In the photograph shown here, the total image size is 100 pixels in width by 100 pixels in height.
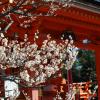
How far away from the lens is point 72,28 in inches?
414

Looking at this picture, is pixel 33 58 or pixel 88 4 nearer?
pixel 33 58

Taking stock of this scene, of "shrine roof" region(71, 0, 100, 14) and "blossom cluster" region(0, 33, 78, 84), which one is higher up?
"shrine roof" region(71, 0, 100, 14)

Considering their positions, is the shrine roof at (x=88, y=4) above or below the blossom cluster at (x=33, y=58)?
above

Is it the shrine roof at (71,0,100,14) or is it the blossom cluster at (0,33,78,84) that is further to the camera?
the shrine roof at (71,0,100,14)

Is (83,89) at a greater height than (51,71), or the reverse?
(51,71)

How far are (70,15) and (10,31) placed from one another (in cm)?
173

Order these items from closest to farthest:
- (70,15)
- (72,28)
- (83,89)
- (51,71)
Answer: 1. (51,71)
2. (70,15)
3. (72,28)
4. (83,89)

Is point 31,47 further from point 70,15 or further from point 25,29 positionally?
point 70,15

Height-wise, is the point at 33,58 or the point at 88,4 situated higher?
the point at 88,4

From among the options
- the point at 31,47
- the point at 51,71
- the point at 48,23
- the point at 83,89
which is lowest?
the point at 83,89

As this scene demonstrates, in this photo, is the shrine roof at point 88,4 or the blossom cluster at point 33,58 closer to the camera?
the blossom cluster at point 33,58

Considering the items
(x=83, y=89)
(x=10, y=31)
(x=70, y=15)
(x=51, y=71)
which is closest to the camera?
(x=51, y=71)

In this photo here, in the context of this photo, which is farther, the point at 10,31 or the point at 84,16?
the point at 84,16

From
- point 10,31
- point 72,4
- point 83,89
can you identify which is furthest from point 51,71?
point 83,89
